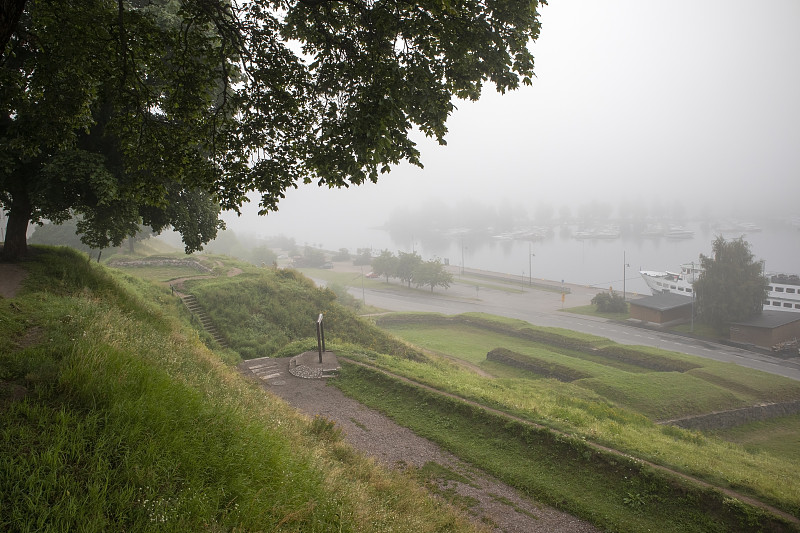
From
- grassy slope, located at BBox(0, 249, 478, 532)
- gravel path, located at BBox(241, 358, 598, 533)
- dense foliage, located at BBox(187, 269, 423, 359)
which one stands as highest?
grassy slope, located at BBox(0, 249, 478, 532)

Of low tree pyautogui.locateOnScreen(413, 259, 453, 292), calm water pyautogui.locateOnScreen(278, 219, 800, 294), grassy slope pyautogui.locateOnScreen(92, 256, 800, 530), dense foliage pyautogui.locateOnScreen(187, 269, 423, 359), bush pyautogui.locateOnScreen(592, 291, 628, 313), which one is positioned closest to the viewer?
grassy slope pyautogui.locateOnScreen(92, 256, 800, 530)

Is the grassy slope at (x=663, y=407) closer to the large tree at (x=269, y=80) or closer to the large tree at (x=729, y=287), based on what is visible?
the large tree at (x=269, y=80)

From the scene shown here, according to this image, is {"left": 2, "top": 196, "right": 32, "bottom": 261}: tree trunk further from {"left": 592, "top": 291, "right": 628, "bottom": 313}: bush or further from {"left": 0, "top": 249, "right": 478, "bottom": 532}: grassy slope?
{"left": 592, "top": 291, "right": 628, "bottom": 313}: bush

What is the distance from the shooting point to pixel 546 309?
2248 inches

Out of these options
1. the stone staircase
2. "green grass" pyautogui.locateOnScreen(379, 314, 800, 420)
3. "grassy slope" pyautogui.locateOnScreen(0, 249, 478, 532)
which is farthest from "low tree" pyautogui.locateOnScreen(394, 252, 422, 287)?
"grassy slope" pyautogui.locateOnScreen(0, 249, 478, 532)

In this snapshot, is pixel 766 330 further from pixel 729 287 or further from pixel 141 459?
pixel 141 459

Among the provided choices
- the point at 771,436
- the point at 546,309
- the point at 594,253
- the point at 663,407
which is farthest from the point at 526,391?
the point at 594,253

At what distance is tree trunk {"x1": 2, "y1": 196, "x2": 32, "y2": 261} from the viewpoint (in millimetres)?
13430

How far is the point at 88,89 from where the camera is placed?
6688 millimetres

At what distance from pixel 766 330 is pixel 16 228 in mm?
54280

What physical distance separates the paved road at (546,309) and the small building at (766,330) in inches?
89.1

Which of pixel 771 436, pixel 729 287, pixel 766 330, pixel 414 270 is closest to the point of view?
pixel 771 436

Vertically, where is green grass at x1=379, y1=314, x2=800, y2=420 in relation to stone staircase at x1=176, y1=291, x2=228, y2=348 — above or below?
below

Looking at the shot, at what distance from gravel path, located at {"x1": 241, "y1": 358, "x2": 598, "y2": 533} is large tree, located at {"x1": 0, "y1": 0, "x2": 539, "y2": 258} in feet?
22.7
